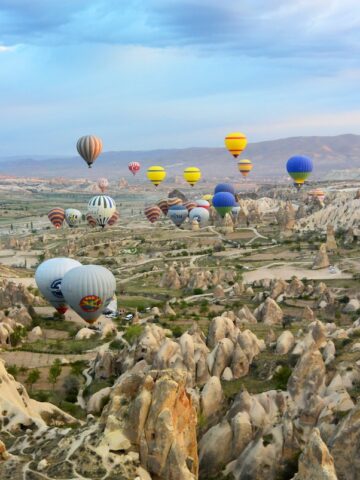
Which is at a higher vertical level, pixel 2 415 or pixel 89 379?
pixel 2 415

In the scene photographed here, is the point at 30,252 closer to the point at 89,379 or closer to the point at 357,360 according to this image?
the point at 89,379

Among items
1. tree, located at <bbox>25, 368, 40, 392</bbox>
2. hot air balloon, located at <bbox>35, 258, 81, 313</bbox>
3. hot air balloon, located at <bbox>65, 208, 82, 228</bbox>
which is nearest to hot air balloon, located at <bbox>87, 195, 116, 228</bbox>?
hot air balloon, located at <bbox>65, 208, 82, 228</bbox>

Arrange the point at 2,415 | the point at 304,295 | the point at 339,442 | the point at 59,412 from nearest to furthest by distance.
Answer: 1. the point at 339,442
2. the point at 2,415
3. the point at 59,412
4. the point at 304,295

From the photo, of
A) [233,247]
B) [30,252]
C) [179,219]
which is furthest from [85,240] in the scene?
[233,247]

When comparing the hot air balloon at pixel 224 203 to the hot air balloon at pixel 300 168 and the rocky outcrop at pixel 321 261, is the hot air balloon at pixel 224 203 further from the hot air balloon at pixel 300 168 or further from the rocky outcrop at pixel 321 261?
the rocky outcrop at pixel 321 261

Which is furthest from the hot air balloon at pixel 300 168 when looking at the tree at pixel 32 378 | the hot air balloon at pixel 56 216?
the tree at pixel 32 378

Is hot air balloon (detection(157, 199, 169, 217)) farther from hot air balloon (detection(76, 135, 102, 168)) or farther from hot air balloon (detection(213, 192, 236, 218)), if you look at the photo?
hot air balloon (detection(76, 135, 102, 168))
